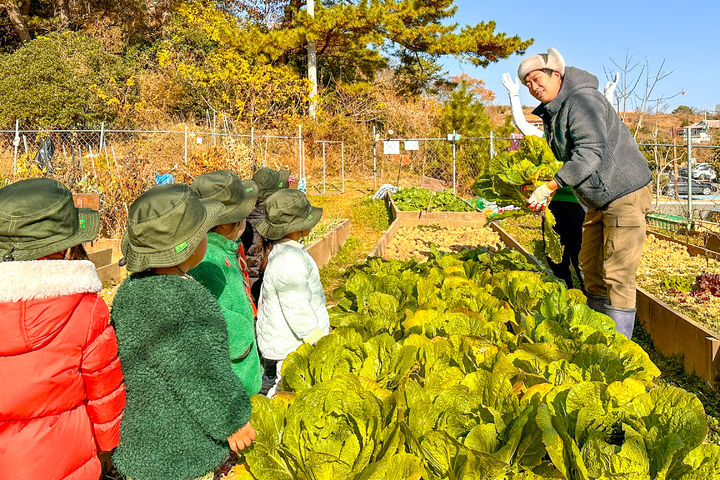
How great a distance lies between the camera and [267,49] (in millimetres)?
20719

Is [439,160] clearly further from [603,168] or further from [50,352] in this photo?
[50,352]

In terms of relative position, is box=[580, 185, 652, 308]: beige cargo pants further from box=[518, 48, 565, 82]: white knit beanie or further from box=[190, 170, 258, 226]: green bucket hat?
box=[190, 170, 258, 226]: green bucket hat

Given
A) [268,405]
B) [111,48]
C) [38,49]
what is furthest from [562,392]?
[111,48]

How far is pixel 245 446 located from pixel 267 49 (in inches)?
806

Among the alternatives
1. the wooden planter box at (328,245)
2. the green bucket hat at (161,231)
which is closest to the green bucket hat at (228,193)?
the green bucket hat at (161,231)

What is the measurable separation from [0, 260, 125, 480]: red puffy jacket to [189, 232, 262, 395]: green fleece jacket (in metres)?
0.64

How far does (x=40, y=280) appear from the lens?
1756 mm

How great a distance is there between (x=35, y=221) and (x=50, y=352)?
468 mm

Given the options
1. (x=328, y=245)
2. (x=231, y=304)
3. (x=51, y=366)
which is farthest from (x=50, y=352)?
(x=328, y=245)

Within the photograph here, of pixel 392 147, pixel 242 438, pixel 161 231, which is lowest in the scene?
pixel 242 438

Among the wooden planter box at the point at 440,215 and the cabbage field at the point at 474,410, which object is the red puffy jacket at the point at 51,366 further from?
the wooden planter box at the point at 440,215

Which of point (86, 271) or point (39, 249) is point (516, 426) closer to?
point (86, 271)

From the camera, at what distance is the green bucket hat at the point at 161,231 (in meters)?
1.97

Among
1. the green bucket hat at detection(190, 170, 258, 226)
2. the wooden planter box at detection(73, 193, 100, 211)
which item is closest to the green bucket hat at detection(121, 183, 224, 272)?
the green bucket hat at detection(190, 170, 258, 226)
